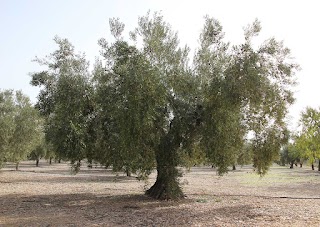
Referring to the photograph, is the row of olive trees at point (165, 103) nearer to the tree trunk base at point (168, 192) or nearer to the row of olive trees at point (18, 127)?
the tree trunk base at point (168, 192)

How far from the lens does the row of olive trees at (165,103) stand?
1958cm

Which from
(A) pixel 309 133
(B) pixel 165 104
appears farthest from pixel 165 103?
(A) pixel 309 133

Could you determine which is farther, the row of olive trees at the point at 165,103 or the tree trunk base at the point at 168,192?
the tree trunk base at the point at 168,192

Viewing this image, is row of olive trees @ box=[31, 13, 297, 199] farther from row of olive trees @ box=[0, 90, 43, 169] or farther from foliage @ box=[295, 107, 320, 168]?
foliage @ box=[295, 107, 320, 168]

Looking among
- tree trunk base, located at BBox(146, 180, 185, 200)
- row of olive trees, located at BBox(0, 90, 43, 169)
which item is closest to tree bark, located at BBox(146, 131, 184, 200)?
tree trunk base, located at BBox(146, 180, 185, 200)

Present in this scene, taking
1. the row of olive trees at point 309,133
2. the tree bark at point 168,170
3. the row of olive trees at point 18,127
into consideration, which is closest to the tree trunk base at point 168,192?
the tree bark at point 168,170

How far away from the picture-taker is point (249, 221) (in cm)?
1652

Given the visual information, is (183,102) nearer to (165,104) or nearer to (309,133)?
(165,104)

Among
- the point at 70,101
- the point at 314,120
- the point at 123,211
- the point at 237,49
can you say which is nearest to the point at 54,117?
the point at 70,101

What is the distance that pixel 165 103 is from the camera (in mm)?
21031

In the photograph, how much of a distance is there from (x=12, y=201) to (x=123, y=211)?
8699 millimetres

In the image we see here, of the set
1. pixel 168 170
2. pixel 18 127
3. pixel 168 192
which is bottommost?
pixel 168 192

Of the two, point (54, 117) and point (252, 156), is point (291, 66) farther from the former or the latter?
point (54, 117)

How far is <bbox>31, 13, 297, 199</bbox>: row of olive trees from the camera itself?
19.6 m
